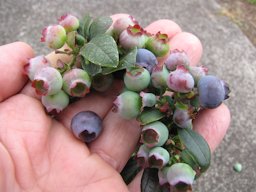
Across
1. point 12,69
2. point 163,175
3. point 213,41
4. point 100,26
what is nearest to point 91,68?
point 100,26

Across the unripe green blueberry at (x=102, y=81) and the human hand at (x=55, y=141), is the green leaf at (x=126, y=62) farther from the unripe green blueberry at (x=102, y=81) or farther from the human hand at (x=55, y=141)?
the human hand at (x=55, y=141)

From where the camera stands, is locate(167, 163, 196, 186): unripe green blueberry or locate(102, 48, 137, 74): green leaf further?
locate(102, 48, 137, 74): green leaf

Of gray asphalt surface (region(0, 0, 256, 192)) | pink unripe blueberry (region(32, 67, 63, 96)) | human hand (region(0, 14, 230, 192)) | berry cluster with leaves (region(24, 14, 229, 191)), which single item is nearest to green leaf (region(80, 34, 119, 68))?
berry cluster with leaves (region(24, 14, 229, 191))

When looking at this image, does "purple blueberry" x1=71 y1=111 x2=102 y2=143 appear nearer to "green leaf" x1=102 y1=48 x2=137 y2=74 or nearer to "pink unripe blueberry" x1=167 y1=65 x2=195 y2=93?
"green leaf" x1=102 y1=48 x2=137 y2=74

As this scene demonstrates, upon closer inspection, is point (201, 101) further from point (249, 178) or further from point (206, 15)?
point (206, 15)

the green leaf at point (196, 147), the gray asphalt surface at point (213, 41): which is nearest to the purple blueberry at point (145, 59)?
the green leaf at point (196, 147)

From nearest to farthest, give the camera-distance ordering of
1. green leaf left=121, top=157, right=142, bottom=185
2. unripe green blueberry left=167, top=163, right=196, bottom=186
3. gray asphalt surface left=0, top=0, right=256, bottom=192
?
unripe green blueberry left=167, top=163, right=196, bottom=186, green leaf left=121, top=157, right=142, bottom=185, gray asphalt surface left=0, top=0, right=256, bottom=192

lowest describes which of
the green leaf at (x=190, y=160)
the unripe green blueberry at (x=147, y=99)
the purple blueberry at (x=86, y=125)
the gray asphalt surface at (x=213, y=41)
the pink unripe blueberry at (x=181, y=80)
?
the gray asphalt surface at (x=213, y=41)
